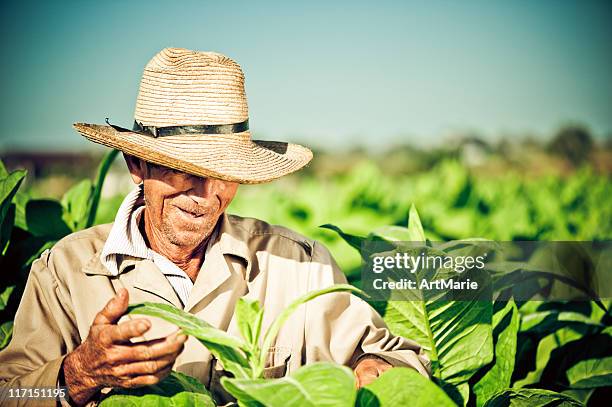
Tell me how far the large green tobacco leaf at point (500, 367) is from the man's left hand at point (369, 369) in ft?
1.05

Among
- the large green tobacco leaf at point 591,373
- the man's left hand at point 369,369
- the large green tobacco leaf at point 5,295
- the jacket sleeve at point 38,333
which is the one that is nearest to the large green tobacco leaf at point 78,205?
the large green tobacco leaf at point 5,295

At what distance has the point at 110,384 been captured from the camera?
60.4 inches

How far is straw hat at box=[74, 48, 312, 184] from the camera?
6.12 ft

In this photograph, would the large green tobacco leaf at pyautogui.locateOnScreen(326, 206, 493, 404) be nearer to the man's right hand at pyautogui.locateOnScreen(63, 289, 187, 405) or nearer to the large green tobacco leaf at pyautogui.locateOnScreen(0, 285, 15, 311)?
the man's right hand at pyautogui.locateOnScreen(63, 289, 187, 405)

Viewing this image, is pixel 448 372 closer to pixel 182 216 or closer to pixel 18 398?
pixel 182 216

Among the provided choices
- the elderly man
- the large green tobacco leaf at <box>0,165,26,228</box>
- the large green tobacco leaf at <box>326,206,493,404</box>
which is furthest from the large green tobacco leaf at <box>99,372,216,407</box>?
the large green tobacco leaf at <box>0,165,26,228</box>

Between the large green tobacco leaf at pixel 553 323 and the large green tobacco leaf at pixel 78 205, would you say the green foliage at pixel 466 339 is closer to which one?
the large green tobacco leaf at pixel 553 323

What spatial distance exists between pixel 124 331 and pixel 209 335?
0.71ft

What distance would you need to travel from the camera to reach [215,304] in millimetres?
2006

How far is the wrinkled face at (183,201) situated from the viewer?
191 cm

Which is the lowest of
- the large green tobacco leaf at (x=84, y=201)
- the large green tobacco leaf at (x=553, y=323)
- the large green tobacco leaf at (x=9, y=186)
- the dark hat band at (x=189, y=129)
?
the large green tobacco leaf at (x=553, y=323)

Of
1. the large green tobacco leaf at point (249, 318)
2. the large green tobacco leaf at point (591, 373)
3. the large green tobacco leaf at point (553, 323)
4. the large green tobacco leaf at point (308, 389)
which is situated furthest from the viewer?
the large green tobacco leaf at point (553, 323)

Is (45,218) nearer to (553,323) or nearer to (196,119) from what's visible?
(196,119)

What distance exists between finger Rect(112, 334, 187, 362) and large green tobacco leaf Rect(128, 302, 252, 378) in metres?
0.06
